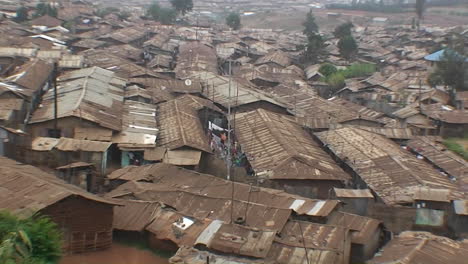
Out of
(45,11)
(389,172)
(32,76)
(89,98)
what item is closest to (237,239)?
(389,172)

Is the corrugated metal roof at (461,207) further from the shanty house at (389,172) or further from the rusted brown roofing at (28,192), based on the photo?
the rusted brown roofing at (28,192)

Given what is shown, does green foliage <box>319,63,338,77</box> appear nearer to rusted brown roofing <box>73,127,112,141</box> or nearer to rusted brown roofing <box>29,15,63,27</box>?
rusted brown roofing <box>29,15,63,27</box>

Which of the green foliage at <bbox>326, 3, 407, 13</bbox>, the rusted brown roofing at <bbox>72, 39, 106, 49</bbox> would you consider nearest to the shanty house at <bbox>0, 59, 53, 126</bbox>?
the rusted brown roofing at <bbox>72, 39, 106, 49</bbox>

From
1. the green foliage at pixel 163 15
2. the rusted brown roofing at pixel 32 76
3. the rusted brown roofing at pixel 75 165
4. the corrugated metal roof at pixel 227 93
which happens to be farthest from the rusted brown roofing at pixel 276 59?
the rusted brown roofing at pixel 75 165

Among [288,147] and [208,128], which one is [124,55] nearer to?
[208,128]

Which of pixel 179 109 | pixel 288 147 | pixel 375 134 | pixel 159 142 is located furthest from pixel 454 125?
pixel 159 142

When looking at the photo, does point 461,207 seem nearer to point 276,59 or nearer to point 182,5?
Result: point 276,59

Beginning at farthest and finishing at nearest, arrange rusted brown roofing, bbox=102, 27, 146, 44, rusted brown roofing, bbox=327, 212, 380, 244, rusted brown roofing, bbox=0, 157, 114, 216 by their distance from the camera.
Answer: rusted brown roofing, bbox=102, 27, 146, 44 < rusted brown roofing, bbox=327, 212, 380, 244 < rusted brown roofing, bbox=0, 157, 114, 216
